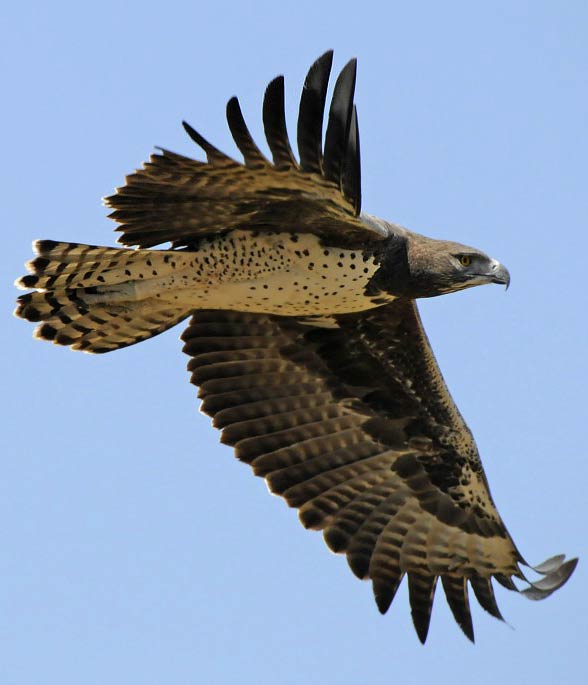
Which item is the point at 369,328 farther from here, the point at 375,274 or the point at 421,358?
the point at 375,274

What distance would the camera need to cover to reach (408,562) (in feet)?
38.7

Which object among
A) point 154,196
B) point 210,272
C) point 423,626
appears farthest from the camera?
point 423,626

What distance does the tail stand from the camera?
1048 cm

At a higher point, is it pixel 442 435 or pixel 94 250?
pixel 94 250

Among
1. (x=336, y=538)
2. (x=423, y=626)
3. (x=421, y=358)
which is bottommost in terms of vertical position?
(x=423, y=626)

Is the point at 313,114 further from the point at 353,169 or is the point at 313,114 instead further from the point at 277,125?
the point at 353,169

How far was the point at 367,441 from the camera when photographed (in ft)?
40.0

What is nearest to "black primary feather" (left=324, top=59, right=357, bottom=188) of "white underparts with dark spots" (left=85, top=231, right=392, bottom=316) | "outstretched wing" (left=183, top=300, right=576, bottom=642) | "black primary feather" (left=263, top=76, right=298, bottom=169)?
"black primary feather" (left=263, top=76, right=298, bottom=169)

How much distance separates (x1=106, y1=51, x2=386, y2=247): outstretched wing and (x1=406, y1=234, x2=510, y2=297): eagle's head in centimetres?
42

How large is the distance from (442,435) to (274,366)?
140 centimetres

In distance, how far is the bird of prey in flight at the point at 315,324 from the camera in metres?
9.70

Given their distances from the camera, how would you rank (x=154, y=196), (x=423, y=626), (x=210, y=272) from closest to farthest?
(x=154, y=196)
(x=210, y=272)
(x=423, y=626)

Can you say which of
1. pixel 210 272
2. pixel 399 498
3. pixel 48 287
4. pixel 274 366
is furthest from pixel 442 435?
pixel 48 287

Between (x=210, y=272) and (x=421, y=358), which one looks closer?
(x=210, y=272)
